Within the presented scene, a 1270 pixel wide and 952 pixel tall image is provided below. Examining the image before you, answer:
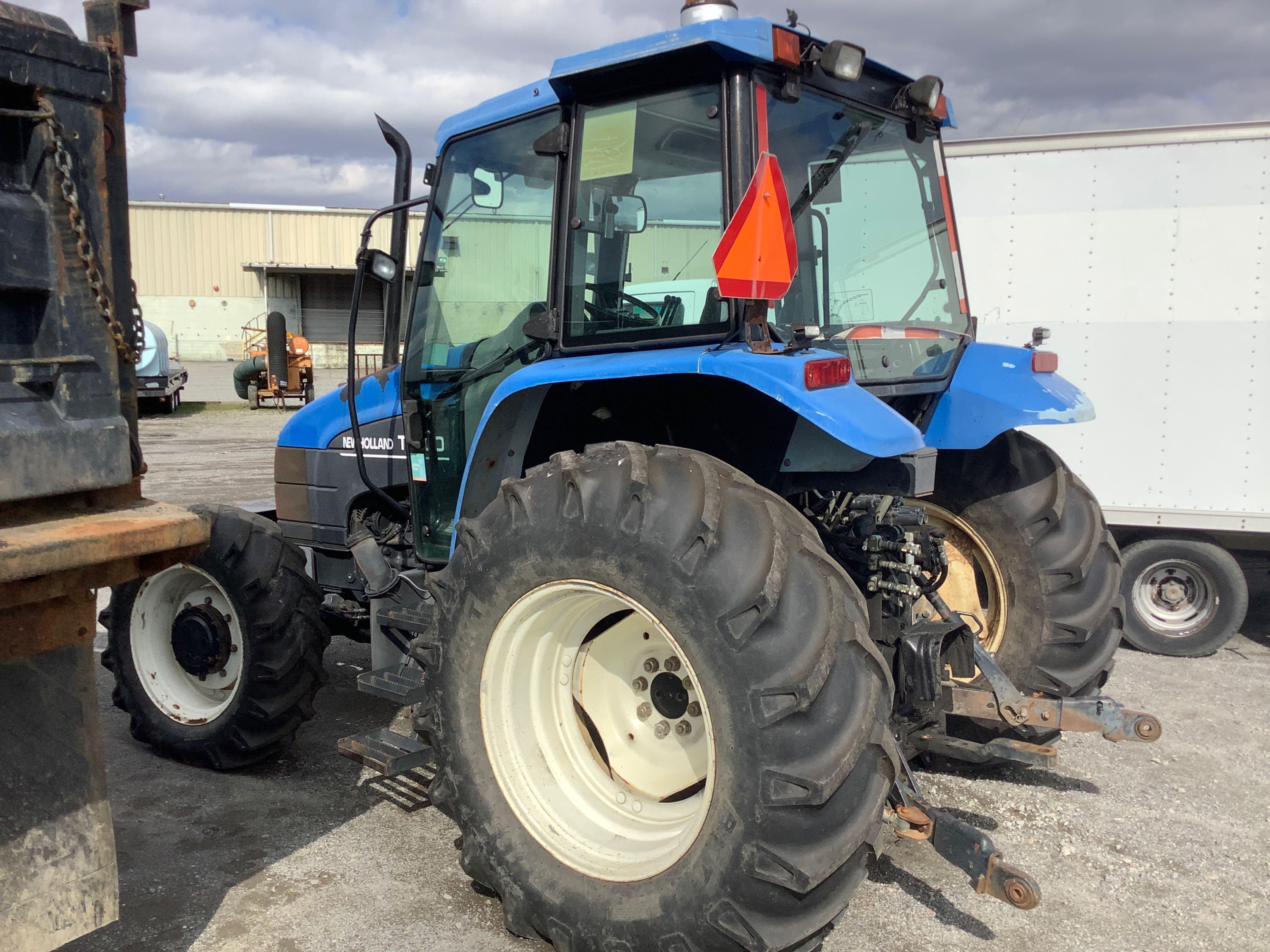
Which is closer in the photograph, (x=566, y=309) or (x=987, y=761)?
(x=566, y=309)

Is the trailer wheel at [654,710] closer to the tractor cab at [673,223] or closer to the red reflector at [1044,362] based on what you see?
the tractor cab at [673,223]

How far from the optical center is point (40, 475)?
1.94 metres

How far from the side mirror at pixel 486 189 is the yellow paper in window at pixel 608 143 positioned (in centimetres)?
50

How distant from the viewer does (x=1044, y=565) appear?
141 inches

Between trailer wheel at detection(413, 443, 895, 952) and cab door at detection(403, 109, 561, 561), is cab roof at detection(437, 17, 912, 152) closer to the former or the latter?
cab door at detection(403, 109, 561, 561)

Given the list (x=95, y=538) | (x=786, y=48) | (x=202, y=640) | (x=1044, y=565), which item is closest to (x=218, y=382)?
(x=202, y=640)

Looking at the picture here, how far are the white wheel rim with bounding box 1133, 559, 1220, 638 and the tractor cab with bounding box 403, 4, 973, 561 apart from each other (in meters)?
3.05

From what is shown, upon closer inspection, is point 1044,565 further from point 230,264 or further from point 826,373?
point 230,264

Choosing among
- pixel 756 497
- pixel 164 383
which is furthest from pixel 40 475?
pixel 164 383

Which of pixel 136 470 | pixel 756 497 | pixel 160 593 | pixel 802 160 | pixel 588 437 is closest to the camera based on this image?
pixel 136 470

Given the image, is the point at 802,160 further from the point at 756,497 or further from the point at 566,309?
the point at 756,497

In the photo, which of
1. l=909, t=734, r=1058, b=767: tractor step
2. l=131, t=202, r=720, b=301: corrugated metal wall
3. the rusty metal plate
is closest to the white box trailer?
l=909, t=734, r=1058, b=767: tractor step

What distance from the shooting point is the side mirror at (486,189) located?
3507 mm

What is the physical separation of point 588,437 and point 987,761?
1.92m
